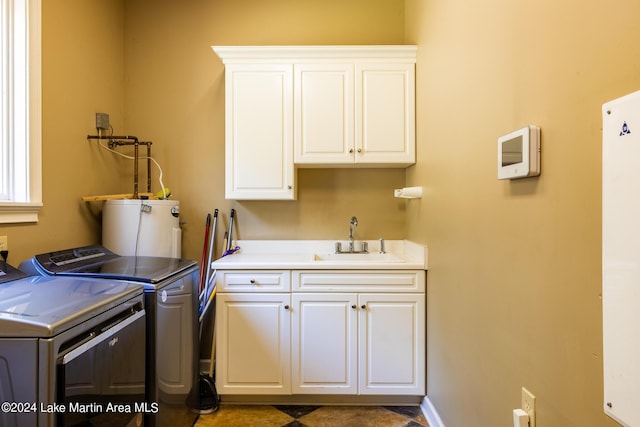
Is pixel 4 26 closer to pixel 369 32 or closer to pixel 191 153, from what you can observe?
pixel 191 153

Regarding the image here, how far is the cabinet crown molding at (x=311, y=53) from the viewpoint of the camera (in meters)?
2.16

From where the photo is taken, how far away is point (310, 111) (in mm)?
2191

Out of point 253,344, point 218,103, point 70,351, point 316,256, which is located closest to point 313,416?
point 253,344

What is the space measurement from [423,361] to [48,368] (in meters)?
1.79

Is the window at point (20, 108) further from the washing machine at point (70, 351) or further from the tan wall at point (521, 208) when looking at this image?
the tan wall at point (521, 208)

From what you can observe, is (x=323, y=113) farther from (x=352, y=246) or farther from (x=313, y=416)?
(x=313, y=416)

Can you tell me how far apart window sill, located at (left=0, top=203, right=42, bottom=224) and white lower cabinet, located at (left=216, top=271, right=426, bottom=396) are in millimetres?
1042

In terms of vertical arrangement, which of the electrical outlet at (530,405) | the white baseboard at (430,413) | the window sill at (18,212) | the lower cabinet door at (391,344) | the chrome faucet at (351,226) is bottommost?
the white baseboard at (430,413)

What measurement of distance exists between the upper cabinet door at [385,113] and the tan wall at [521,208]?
14.9 inches

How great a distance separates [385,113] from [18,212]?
210 cm

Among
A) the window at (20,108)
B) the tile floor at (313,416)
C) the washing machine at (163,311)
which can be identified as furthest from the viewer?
the tile floor at (313,416)

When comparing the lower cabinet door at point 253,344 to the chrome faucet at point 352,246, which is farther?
the chrome faucet at point 352,246

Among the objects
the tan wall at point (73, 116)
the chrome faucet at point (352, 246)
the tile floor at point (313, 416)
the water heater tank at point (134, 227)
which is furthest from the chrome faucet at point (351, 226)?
the tan wall at point (73, 116)

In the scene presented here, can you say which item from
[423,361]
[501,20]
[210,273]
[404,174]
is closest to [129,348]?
[210,273]
